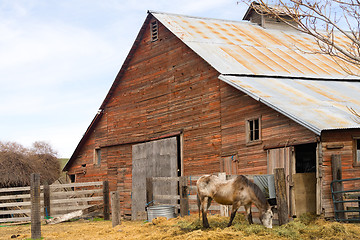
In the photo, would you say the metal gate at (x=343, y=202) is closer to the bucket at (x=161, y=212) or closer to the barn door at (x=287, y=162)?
the barn door at (x=287, y=162)

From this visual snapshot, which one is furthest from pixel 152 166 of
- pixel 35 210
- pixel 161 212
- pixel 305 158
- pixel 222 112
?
pixel 35 210

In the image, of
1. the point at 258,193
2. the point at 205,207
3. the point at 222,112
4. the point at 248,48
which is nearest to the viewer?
the point at 258,193

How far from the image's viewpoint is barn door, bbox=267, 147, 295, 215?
15.1 m

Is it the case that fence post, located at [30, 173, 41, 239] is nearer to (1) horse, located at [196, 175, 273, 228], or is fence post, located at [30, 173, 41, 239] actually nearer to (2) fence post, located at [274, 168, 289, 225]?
(1) horse, located at [196, 175, 273, 228]

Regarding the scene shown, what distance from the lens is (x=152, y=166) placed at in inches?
862

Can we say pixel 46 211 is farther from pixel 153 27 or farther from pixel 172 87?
pixel 153 27

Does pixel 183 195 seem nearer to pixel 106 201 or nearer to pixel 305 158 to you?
pixel 305 158

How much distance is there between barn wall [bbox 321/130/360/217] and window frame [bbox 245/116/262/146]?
2603mm

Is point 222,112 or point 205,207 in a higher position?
point 222,112

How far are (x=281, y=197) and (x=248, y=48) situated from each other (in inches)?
453

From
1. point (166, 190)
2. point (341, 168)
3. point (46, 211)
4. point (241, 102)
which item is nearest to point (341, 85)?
point (241, 102)

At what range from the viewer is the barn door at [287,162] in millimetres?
15057

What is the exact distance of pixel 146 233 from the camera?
13.4 meters

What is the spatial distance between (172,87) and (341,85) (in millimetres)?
6795
